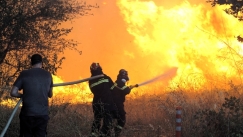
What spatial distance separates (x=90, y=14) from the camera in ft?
45.4

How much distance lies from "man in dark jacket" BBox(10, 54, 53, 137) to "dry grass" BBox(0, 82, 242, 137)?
2.10m

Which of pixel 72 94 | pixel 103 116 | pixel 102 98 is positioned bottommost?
pixel 103 116

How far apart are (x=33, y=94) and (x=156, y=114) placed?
574cm

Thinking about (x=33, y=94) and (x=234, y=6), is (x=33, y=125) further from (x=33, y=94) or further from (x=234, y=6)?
(x=234, y=6)

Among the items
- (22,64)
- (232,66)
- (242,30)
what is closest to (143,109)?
(232,66)

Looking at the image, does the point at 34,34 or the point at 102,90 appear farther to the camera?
the point at 34,34

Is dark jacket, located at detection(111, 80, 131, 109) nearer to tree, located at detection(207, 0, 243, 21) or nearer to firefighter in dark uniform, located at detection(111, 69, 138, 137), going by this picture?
firefighter in dark uniform, located at detection(111, 69, 138, 137)

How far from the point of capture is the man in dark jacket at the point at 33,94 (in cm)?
709

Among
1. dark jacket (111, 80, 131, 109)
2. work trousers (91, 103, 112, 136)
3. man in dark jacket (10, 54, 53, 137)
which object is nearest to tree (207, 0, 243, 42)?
dark jacket (111, 80, 131, 109)

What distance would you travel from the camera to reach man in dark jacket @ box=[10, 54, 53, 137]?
709 centimetres

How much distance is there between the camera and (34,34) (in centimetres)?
1318

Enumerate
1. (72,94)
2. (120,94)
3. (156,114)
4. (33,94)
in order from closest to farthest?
(33,94), (120,94), (156,114), (72,94)

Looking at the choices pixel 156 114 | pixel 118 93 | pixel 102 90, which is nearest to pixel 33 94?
pixel 102 90

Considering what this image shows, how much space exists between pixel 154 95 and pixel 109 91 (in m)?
2.45
